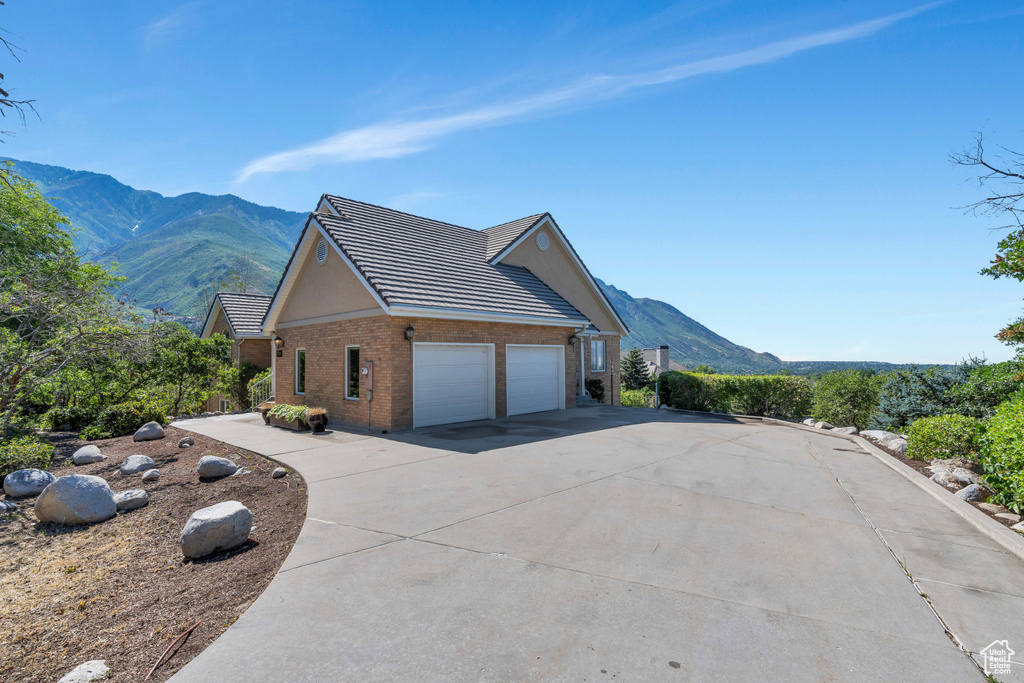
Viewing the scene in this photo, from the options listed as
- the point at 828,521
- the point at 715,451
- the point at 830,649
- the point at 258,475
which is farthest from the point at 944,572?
the point at 258,475

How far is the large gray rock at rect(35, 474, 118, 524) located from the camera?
6.57 metres

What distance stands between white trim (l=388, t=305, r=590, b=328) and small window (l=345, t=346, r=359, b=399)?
106 inches

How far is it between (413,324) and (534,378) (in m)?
4.99

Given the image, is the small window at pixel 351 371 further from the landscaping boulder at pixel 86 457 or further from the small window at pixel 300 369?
the landscaping boulder at pixel 86 457

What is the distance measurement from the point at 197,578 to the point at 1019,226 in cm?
1344

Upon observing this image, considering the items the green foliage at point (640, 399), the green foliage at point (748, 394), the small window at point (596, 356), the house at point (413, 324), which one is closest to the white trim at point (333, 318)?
the house at point (413, 324)

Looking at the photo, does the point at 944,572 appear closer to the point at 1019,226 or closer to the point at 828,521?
the point at 828,521

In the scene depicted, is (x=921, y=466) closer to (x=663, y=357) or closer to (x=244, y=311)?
(x=244, y=311)

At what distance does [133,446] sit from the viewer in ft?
36.0

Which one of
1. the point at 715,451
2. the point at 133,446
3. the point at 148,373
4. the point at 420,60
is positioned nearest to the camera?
the point at 715,451

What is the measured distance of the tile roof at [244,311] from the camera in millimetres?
23594

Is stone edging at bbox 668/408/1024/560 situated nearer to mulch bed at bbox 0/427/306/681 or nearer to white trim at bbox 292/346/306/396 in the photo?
mulch bed at bbox 0/427/306/681

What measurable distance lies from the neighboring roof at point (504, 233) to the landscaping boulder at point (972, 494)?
547 inches

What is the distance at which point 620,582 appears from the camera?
4.19 metres
